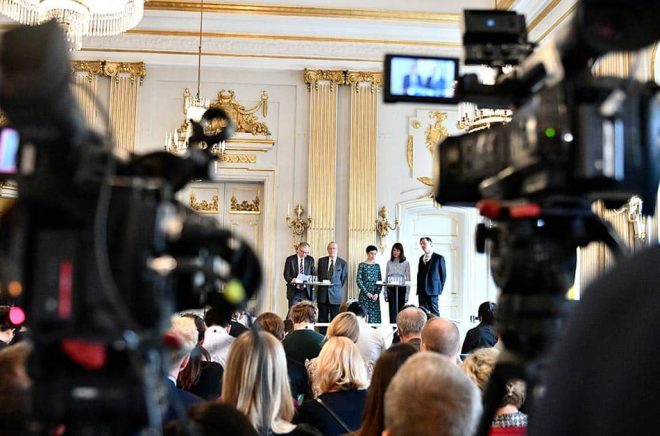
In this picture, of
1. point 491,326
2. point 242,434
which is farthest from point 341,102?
point 242,434

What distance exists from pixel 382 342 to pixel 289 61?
7376mm

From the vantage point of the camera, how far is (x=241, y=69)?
1173 cm

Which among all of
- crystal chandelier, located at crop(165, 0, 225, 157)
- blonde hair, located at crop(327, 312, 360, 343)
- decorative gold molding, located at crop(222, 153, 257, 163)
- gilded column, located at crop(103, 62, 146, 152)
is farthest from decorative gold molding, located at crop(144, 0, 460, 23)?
blonde hair, located at crop(327, 312, 360, 343)

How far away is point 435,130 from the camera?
1183cm

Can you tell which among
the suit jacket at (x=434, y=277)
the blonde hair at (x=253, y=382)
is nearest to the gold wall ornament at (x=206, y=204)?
the suit jacket at (x=434, y=277)

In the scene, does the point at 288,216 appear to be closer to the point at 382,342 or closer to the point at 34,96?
the point at 382,342

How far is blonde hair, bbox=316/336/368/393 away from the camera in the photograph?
3229 mm

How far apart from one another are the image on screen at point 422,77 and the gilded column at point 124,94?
1050 cm

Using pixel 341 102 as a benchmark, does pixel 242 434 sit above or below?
below

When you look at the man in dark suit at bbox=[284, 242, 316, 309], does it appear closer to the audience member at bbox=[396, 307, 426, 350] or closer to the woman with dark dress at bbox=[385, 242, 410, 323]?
the woman with dark dress at bbox=[385, 242, 410, 323]

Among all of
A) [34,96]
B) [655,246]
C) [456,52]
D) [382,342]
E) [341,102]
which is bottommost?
[382,342]

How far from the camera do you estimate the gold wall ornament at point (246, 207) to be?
1183 cm

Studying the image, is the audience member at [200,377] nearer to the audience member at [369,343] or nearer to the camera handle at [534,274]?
the audience member at [369,343]

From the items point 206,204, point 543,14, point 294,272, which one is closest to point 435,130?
point 543,14
